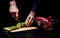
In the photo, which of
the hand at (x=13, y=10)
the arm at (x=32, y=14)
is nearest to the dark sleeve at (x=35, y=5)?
the arm at (x=32, y=14)

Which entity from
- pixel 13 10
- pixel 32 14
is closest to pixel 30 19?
pixel 32 14

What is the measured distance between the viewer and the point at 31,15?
1.95 meters

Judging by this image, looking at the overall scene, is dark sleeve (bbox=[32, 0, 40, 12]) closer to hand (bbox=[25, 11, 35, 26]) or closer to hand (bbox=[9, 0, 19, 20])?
hand (bbox=[25, 11, 35, 26])

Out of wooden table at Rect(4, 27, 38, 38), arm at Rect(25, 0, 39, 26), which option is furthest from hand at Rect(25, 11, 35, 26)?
wooden table at Rect(4, 27, 38, 38)

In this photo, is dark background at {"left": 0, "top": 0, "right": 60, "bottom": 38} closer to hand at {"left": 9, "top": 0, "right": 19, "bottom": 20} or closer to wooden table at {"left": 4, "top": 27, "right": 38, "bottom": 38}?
hand at {"left": 9, "top": 0, "right": 19, "bottom": 20}

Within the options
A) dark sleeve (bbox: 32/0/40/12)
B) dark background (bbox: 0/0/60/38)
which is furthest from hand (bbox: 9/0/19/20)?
dark sleeve (bbox: 32/0/40/12)

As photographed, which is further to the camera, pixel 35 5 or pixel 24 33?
pixel 35 5

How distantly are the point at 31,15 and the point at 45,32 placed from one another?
266mm

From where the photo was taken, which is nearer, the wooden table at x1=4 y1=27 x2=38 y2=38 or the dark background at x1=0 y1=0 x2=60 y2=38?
the wooden table at x1=4 y1=27 x2=38 y2=38

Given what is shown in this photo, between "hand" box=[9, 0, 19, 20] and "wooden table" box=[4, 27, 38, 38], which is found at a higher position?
"hand" box=[9, 0, 19, 20]

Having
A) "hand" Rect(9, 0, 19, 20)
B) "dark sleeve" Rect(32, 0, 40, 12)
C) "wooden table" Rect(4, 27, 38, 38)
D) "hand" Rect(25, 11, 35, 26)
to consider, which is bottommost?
"wooden table" Rect(4, 27, 38, 38)

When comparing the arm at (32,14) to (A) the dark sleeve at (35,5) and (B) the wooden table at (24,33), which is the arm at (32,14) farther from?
(B) the wooden table at (24,33)

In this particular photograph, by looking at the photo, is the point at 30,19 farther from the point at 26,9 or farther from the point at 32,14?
the point at 26,9

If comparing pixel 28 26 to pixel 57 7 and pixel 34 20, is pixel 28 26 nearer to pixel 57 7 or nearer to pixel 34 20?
pixel 34 20
